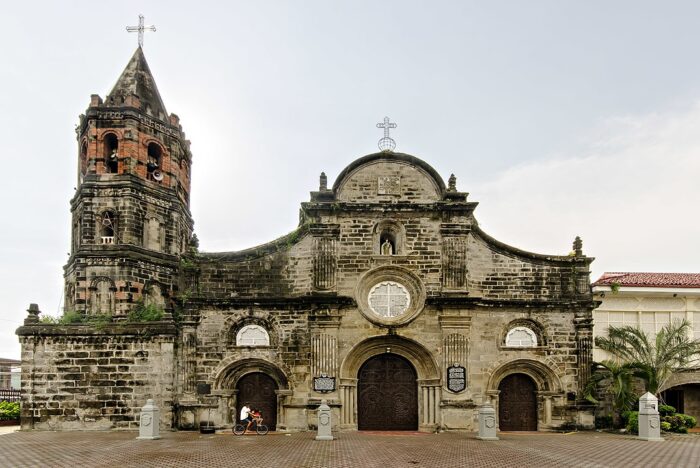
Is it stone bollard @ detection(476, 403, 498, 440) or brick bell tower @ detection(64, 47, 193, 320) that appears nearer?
stone bollard @ detection(476, 403, 498, 440)

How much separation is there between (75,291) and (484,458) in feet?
57.0

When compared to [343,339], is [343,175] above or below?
above

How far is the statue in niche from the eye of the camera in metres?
24.8

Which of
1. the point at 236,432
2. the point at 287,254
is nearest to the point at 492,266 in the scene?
the point at 287,254

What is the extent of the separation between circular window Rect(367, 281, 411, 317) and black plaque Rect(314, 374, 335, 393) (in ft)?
9.74

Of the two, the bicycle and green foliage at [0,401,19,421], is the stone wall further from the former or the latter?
green foliage at [0,401,19,421]

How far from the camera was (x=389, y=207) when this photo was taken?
79.0 feet

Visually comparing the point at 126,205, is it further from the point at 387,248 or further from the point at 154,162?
the point at 387,248

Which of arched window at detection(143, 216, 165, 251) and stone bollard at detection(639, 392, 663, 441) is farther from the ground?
arched window at detection(143, 216, 165, 251)

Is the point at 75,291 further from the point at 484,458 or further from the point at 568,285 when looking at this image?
the point at 568,285

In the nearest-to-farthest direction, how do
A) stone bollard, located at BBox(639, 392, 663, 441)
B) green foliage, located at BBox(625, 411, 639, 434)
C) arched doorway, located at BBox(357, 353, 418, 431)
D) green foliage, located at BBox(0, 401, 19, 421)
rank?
stone bollard, located at BBox(639, 392, 663, 441)
green foliage, located at BBox(625, 411, 639, 434)
arched doorway, located at BBox(357, 353, 418, 431)
green foliage, located at BBox(0, 401, 19, 421)

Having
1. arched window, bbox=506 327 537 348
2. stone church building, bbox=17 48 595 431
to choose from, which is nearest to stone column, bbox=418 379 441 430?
stone church building, bbox=17 48 595 431

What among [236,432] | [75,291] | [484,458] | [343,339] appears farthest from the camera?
[75,291]

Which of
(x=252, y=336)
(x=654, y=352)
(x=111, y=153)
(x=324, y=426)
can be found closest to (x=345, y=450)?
(x=324, y=426)
